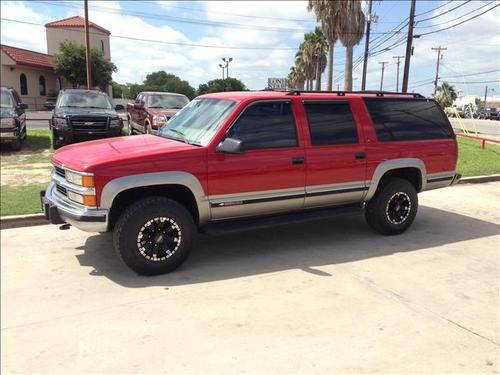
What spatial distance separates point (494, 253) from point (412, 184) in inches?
54.2

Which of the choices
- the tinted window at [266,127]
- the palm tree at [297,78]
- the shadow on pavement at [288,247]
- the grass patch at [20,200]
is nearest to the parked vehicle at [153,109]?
the grass patch at [20,200]

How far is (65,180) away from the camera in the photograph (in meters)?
4.87

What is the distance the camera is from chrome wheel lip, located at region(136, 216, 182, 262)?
4727 millimetres

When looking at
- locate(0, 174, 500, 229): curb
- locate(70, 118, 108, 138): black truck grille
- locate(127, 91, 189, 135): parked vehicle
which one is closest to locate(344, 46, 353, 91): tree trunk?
locate(127, 91, 189, 135): parked vehicle

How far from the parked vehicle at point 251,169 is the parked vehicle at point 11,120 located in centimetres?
735

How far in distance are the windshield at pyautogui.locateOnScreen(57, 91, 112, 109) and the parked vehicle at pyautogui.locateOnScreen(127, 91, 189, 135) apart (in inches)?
39.8

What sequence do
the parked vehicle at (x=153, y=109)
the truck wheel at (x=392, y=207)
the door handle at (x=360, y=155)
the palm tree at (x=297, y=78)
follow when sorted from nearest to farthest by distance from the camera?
the door handle at (x=360, y=155) → the truck wheel at (x=392, y=207) → the parked vehicle at (x=153, y=109) → the palm tree at (x=297, y=78)

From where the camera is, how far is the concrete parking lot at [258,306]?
3.38 metres

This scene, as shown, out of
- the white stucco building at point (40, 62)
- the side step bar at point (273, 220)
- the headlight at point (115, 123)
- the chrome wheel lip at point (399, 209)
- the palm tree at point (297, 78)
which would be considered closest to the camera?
the side step bar at point (273, 220)

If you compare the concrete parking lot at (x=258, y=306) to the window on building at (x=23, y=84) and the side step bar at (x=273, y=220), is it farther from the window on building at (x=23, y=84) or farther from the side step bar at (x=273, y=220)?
the window on building at (x=23, y=84)

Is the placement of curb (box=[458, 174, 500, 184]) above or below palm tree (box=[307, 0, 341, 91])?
below

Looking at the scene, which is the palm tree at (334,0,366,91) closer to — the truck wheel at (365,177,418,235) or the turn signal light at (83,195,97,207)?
the truck wheel at (365,177,418,235)

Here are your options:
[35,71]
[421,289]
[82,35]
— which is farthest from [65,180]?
[82,35]

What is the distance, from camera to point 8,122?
38.2 ft
